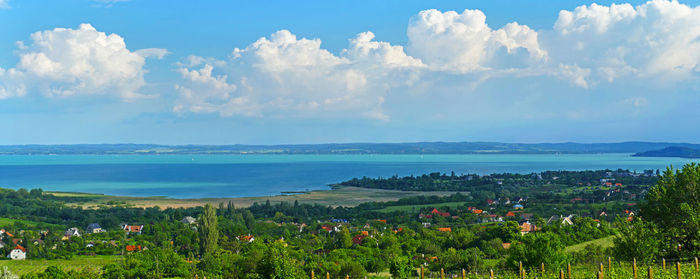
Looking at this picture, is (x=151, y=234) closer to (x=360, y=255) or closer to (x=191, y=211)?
(x=191, y=211)

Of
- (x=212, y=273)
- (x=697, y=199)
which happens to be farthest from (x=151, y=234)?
(x=697, y=199)

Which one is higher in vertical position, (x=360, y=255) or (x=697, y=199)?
(x=697, y=199)

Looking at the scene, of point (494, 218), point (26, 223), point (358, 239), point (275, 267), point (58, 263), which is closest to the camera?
point (275, 267)

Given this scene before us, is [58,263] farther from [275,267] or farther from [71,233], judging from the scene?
[275,267]

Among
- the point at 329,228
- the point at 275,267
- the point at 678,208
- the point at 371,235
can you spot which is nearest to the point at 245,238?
the point at 329,228

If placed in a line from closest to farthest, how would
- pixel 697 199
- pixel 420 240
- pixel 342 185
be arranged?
pixel 697 199, pixel 420 240, pixel 342 185

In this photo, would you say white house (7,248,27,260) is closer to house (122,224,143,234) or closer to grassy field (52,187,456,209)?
house (122,224,143,234)

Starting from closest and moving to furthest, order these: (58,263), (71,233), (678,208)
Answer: (678,208) → (58,263) → (71,233)
